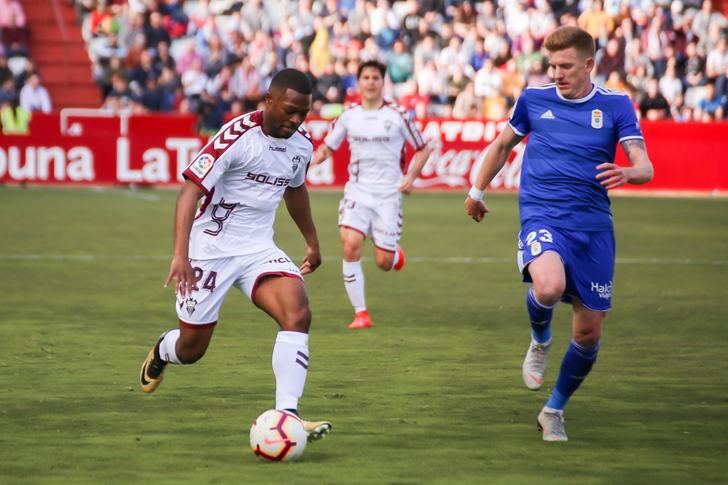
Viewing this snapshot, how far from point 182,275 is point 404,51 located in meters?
24.1

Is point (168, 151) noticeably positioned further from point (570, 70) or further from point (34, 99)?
point (570, 70)

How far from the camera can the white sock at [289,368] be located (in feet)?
23.1

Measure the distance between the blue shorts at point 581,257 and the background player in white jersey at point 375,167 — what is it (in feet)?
15.6

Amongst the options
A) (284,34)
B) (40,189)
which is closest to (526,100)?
(40,189)

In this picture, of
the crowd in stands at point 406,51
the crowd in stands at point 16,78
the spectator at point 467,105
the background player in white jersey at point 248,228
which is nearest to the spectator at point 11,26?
the crowd in stands at point 16,78

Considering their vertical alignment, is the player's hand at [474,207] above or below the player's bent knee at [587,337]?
above

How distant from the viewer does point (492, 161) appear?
26.2 feet

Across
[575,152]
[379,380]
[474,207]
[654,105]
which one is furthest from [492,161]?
[654,105]

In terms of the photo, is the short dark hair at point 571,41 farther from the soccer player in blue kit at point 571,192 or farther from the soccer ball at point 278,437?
the soccer ball at point 278,437

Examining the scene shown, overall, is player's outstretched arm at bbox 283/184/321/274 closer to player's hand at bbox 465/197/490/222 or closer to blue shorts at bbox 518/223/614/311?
player's hand at bbox 465/197/490/222

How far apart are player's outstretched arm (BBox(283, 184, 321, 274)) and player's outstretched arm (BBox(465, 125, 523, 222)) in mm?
919

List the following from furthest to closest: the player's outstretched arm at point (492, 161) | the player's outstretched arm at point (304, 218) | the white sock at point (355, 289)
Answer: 1. the white sock at point (355, 289)
2. the player's outstretched arm at point (304, 218)
3. the player's outstretched arm at point (492, 161)

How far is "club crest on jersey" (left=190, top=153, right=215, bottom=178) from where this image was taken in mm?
7312

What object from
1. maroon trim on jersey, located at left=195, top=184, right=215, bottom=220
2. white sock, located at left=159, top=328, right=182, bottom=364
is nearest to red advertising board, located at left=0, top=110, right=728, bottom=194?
white sock, located at left=159, top=328, right=182, bottom=364
